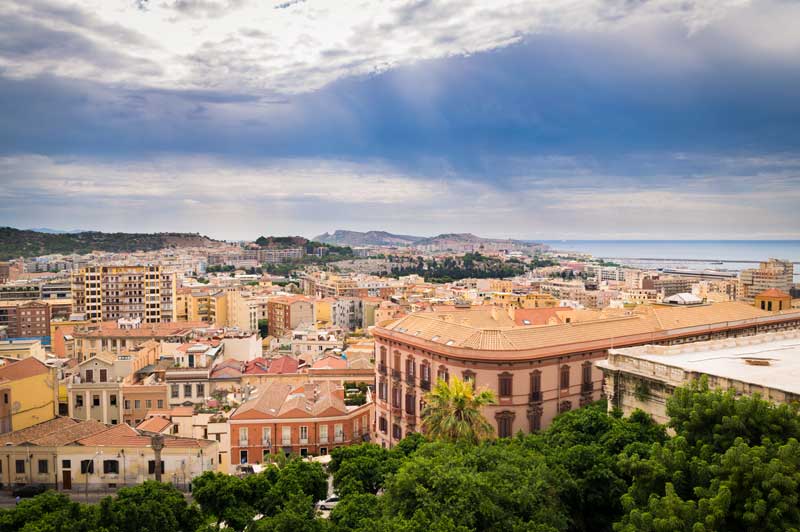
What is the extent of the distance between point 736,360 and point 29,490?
4205 cm

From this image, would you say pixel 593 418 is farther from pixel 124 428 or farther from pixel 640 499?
pixel 124 428

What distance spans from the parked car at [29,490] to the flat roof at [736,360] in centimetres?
3567

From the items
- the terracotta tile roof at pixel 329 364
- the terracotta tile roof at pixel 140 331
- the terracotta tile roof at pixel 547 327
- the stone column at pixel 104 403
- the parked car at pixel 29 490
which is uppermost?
the terracotta tile roof at pixel 547 327

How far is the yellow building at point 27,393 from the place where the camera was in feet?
154

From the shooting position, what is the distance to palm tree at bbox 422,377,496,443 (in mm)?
32938

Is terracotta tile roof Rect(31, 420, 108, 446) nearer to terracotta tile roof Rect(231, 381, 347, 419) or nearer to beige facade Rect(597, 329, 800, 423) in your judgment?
terracotta tile roof Rect(231, 381, 347, 419)

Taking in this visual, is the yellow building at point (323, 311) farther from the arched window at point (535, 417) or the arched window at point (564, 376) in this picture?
the arched window at point (535, 417)

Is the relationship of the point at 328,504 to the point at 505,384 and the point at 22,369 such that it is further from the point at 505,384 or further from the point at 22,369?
the point at 22,369

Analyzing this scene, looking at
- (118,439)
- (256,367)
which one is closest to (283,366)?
(256,367)

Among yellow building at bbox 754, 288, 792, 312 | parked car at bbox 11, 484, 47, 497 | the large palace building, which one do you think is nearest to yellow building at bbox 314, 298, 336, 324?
the large palace building

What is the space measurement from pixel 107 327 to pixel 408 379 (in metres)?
54.7

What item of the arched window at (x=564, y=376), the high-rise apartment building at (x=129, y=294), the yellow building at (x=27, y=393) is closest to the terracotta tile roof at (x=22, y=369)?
the yellow building at (x=27, y=393)

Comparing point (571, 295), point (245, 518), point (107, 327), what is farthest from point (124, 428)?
point (571, 295)

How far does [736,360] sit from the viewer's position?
29266 mm
